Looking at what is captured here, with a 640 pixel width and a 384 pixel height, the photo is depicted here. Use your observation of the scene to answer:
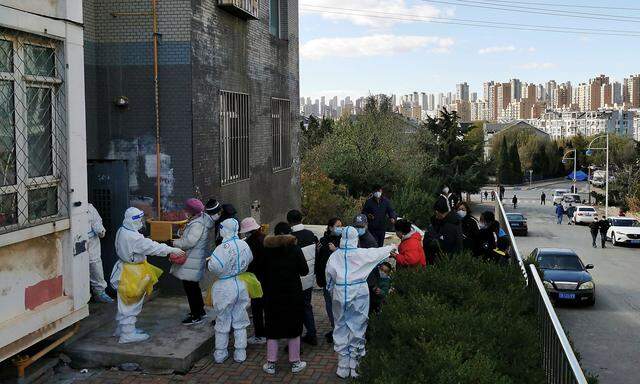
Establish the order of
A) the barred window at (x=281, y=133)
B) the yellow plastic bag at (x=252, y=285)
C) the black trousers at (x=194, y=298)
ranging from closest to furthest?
1. the yellow plastic bag at (x=252, y=285)
2. the black trousers at (x=194, y=298)
3. the barred window at (x=281, y=133)

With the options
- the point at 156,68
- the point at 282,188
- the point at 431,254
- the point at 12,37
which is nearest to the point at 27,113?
the point at 12,37

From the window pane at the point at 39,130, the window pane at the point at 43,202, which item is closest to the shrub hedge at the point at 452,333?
the window pane at the point at 43,202

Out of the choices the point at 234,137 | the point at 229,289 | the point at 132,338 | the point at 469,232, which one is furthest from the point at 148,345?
the point at 234,137

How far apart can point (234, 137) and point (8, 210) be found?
6038 mm

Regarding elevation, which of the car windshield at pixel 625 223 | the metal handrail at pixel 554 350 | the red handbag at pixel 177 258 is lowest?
the car windshield at pixel 625 223

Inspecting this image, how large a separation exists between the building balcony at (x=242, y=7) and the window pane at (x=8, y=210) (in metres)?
5.48

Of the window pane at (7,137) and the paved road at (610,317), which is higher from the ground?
the window pane at (7,137)

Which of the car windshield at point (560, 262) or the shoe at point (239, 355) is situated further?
the car windshield at point (560, 262)

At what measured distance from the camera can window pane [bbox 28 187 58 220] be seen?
6.59 m

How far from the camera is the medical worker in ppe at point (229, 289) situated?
704 cm

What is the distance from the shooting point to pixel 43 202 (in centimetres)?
676

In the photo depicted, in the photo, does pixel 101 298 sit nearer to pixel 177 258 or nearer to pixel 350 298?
pixel 177 258

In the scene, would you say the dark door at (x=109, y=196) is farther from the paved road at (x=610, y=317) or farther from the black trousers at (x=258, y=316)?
the paved road at (x=610, y=317)

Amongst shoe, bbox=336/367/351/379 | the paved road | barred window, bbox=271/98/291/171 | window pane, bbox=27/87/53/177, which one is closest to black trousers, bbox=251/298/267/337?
shoe, bbox=336/367/351/379
